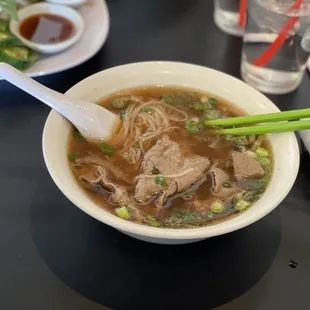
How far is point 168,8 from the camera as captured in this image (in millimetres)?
1855

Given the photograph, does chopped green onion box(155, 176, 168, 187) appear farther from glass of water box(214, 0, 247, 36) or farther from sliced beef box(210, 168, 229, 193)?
glass of water box(214, 0, 247, 36)

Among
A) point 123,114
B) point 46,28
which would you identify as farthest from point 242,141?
point 46,28

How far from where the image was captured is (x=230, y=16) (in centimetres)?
173

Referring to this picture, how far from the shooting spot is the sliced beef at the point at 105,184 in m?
1.10

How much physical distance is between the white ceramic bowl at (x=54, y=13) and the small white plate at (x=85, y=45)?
21 mm

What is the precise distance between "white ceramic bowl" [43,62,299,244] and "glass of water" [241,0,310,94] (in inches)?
10.5

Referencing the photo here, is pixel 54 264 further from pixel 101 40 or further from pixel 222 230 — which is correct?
pixel 101 40

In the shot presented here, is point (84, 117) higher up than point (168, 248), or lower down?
higher up

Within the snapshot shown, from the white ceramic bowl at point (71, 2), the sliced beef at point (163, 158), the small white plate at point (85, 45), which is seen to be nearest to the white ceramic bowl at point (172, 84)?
the sliced beef at point (163, 158)

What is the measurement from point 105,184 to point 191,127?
26cm

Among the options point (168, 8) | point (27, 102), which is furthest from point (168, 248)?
point (168, 8)

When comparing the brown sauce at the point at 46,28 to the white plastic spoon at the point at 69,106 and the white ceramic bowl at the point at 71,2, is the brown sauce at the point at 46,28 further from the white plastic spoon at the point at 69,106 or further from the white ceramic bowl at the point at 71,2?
the white plastic spoon at the point at 69,106

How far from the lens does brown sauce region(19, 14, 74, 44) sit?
1615 millimetres

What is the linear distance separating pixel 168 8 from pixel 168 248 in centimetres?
97
